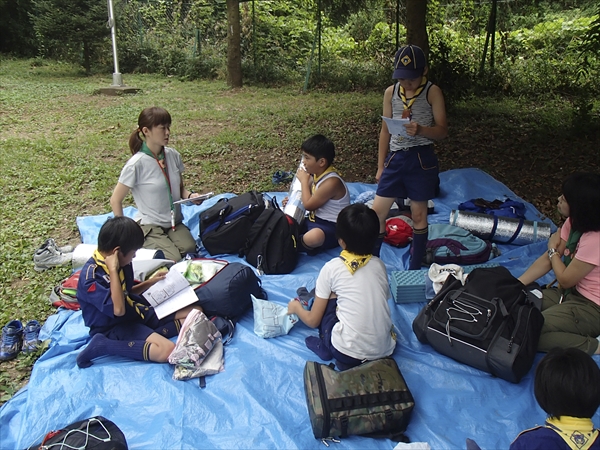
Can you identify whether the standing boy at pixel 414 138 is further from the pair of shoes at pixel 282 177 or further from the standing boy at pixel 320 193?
the pair of shoes at pixel 282 177

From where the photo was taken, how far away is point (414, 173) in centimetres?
355

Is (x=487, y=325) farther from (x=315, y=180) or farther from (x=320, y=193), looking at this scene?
(x=315, y=180)

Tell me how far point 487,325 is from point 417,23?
6326mm

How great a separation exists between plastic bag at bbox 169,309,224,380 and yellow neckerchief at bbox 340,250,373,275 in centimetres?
97

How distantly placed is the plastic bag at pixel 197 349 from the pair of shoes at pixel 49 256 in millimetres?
1886

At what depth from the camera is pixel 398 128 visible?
3.42 metres

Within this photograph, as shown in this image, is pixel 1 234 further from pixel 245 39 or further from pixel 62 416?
pixel 245 39

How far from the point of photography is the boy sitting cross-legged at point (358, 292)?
263cm

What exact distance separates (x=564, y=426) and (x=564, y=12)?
635 inches

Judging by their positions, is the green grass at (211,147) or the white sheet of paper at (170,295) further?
the green grass at (211,147)

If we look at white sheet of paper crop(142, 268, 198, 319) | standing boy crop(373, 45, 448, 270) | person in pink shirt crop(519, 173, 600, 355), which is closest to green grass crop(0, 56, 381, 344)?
white sheet of paper crop(142, 268, 198, 319)

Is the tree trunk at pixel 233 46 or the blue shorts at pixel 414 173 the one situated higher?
the tree trunk at pixel 233 46

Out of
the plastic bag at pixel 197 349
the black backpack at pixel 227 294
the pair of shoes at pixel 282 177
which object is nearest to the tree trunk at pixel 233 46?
the pair of shoes at pixel 282 177

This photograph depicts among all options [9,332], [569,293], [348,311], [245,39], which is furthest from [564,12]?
[9,332]
